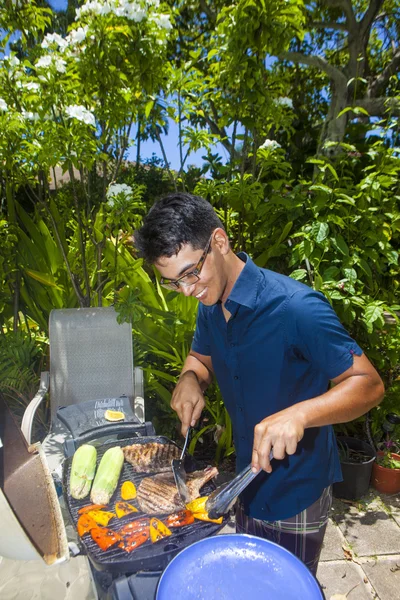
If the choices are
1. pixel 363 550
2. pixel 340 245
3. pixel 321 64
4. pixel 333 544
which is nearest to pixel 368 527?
pixel 363 550

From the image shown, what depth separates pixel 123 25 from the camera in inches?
103

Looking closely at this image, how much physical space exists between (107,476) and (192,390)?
445mm

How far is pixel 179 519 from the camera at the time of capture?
4.07 feet

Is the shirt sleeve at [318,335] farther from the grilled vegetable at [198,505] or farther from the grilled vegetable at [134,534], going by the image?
the grilled vegetable at [134,534]

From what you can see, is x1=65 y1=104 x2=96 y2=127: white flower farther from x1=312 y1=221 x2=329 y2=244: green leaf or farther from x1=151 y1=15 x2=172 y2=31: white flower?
x1=312 y1=221 x2=329 y2=244: green leaf

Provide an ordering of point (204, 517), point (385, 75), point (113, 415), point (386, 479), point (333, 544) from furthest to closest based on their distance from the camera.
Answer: point (385, 75) → point (386, 479) → point (333, 544) → point (113, 415) → point (204, 517)

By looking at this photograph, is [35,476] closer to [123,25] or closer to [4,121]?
[4,121]

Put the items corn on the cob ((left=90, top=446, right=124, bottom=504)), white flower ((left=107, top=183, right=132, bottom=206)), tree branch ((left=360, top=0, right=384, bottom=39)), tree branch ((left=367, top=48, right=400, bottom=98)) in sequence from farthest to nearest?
tree branch ((left=367, top=48, right=400, bottom=98))
tree branch ((left=360, top=0, right=384, bottom=39))
white flower ((left=107, top=183, right=132, bottom=206))
corn on the cob ((left=90, top=446, right=124, bottom=504))

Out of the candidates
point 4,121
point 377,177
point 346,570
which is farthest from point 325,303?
point 4,121

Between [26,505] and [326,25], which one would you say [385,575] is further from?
[326,25]

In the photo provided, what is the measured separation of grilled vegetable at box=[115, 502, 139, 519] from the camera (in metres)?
1.28

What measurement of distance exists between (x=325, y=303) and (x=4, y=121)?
256cm

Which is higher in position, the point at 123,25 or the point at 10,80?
the point at 123,25

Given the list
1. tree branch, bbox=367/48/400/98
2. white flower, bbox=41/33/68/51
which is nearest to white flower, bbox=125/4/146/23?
white flower, bbox=41/33/68/51
